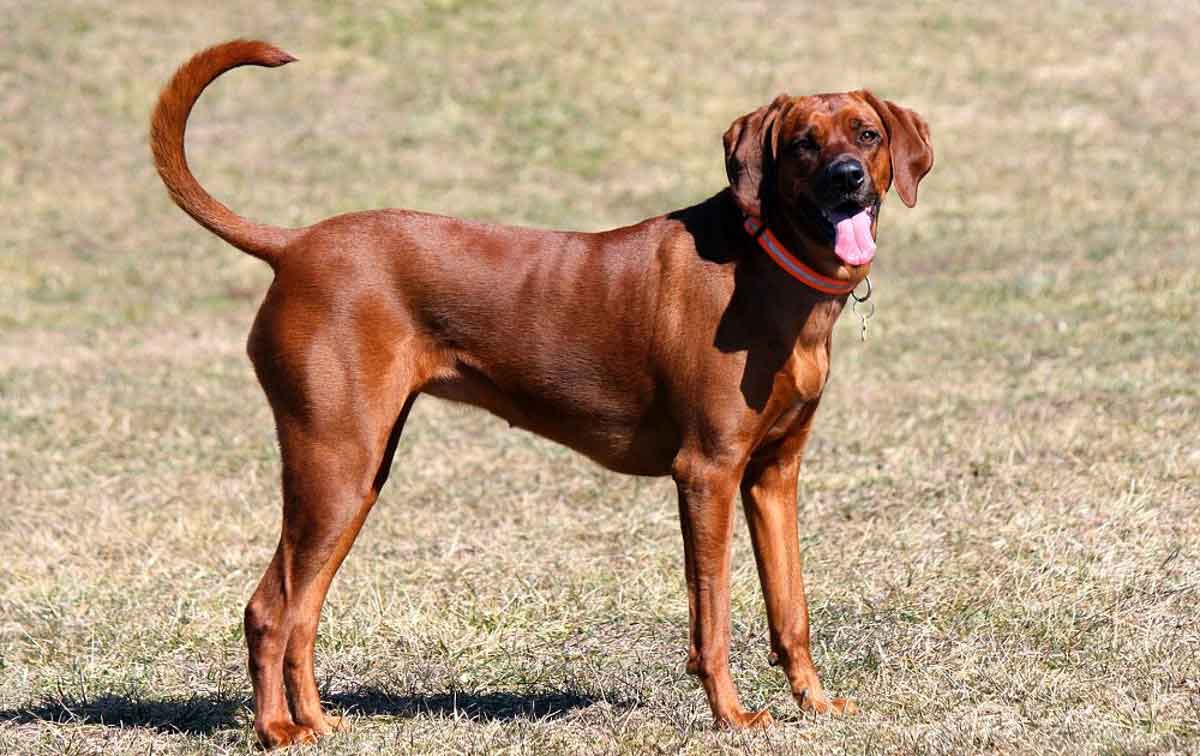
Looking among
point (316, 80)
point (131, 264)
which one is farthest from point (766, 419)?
point (316, 80)

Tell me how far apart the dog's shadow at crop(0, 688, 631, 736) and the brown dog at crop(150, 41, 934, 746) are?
31cm

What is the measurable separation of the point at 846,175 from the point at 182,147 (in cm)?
218

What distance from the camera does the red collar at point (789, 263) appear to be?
16.3 feet

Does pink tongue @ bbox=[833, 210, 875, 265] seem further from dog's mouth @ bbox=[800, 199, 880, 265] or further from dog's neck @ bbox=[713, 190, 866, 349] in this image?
dog's neck @ bbox=[713, 190, 866, 349]

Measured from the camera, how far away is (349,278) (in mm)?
5074

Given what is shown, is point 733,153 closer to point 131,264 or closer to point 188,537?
point 188,537

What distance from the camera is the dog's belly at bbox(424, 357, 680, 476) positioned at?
16.8ft

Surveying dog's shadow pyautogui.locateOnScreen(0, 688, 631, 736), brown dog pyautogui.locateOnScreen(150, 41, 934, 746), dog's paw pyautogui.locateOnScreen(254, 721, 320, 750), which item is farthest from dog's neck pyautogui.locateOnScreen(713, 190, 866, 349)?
dog's paw pyautogui.locateOnScreen(254, 721, 320, 750)

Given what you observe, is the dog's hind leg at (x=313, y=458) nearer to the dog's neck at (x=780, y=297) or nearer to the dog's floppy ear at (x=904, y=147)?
the dog's neck at (x=780, y=297)

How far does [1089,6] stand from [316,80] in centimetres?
1379

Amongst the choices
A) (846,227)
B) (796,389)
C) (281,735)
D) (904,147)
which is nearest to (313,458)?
(281,735)

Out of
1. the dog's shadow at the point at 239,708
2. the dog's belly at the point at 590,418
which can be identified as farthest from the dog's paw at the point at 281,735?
the dog's belly at the point at 590,418

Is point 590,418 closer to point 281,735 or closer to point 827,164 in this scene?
point 827,164

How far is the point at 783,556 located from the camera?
207 inches
